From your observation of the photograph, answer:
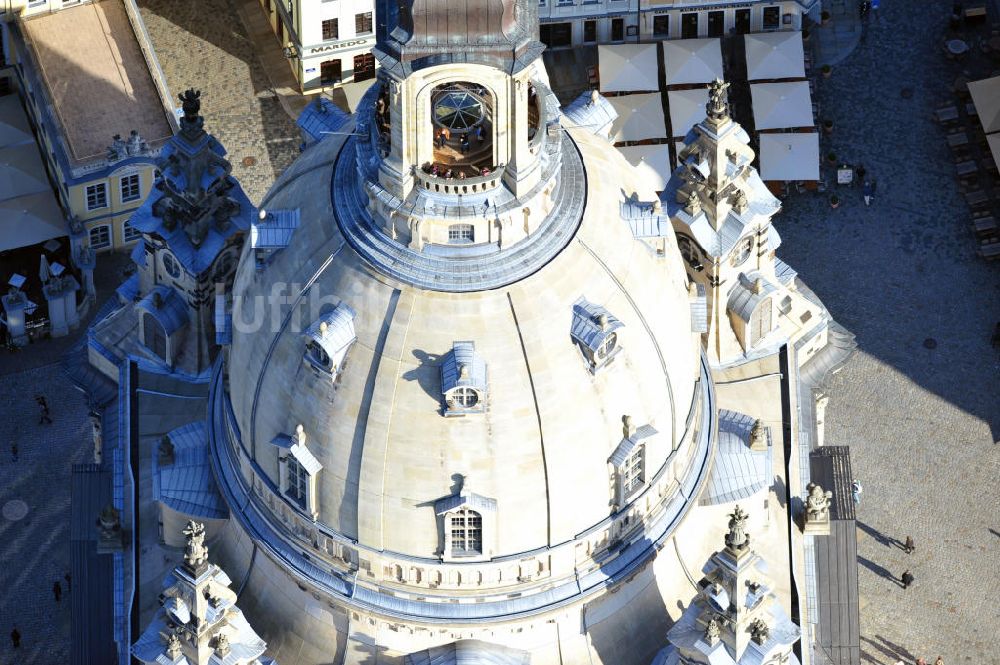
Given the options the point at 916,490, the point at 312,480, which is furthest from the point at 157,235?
the point at 916,490

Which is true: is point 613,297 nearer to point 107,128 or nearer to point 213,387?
point 213,387

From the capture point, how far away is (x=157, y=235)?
157 metres

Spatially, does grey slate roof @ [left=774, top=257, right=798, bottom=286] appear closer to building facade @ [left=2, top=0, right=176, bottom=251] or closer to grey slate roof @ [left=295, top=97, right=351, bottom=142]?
grey slate roof @ [left=295, top=97, right=351, bottom=142]

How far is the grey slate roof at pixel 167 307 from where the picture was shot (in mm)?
159500

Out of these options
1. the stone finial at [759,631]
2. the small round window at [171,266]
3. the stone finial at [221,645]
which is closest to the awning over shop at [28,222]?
the small round window at [171,266]

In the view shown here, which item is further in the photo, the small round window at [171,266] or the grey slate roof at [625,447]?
the small round window at [171,266]

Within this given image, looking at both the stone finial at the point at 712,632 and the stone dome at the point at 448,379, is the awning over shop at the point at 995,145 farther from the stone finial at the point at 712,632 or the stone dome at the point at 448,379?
the stone finial at the point at 712,632

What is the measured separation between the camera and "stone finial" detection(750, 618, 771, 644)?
452 ft

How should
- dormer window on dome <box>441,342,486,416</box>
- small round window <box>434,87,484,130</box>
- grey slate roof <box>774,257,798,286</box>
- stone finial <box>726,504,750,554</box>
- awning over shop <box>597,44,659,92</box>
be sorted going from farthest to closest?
awning over shop <box>597,44,659,92</box> → grey slate roof <box>774,257,798,286</box> → stone finial <box>726,504,750,554</box> → small round window <box>434,87,484,130</box> → dormer window on dome <box>441,342,486,416</box>

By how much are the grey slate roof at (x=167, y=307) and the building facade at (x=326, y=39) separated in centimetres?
3680

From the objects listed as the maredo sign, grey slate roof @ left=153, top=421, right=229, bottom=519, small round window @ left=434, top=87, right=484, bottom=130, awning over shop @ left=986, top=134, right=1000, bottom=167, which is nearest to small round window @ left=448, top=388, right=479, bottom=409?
small round window @ left=434, top=87, right=484, bottom=130

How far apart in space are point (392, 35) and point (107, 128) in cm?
6691

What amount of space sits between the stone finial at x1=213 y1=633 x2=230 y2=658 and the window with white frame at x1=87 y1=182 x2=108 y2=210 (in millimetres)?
56900

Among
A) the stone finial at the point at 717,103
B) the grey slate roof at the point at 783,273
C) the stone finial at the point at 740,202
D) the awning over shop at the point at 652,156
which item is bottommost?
the stone finial at the point at 740,202
